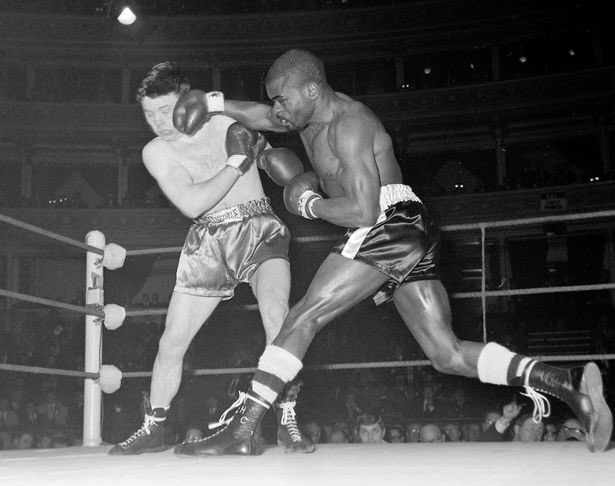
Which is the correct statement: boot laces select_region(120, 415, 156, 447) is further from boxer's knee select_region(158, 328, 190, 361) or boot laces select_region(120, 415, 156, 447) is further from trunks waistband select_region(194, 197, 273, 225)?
trunks waistband select_region(194, 197, 273, 225)

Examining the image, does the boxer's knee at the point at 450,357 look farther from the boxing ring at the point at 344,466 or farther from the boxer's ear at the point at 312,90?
the boxer's ear at the point at 312,90

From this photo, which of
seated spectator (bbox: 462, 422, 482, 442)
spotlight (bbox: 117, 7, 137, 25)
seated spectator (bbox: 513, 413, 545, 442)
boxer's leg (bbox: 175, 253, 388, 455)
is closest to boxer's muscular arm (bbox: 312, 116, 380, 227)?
boxer's leg (bbox: 175, 253, 388, 455)

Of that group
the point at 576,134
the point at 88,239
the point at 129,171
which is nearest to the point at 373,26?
the point at 576,134

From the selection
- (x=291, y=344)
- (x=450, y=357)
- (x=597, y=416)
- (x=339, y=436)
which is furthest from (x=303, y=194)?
(x=339, y=436)

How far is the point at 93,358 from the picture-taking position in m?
3.16

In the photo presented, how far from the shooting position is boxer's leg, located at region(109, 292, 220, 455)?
8.71 feet

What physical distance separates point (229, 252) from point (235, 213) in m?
0.14

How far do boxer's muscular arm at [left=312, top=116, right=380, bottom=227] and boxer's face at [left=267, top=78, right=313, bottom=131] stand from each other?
144mm

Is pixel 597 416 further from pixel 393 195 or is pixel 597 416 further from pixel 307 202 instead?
pixel 307 202

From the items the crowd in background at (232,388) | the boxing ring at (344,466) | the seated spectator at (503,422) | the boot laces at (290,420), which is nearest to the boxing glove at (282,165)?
the boot laces at (290,420)

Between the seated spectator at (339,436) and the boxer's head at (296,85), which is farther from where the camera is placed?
the seated spectator at (339,436)

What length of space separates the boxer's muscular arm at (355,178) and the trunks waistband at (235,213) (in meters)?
0.50

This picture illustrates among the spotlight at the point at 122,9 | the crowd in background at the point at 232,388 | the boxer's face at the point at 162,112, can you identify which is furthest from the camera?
the crowd in background at the point at 232,388

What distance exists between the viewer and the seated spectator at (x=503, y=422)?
15.1 feet
